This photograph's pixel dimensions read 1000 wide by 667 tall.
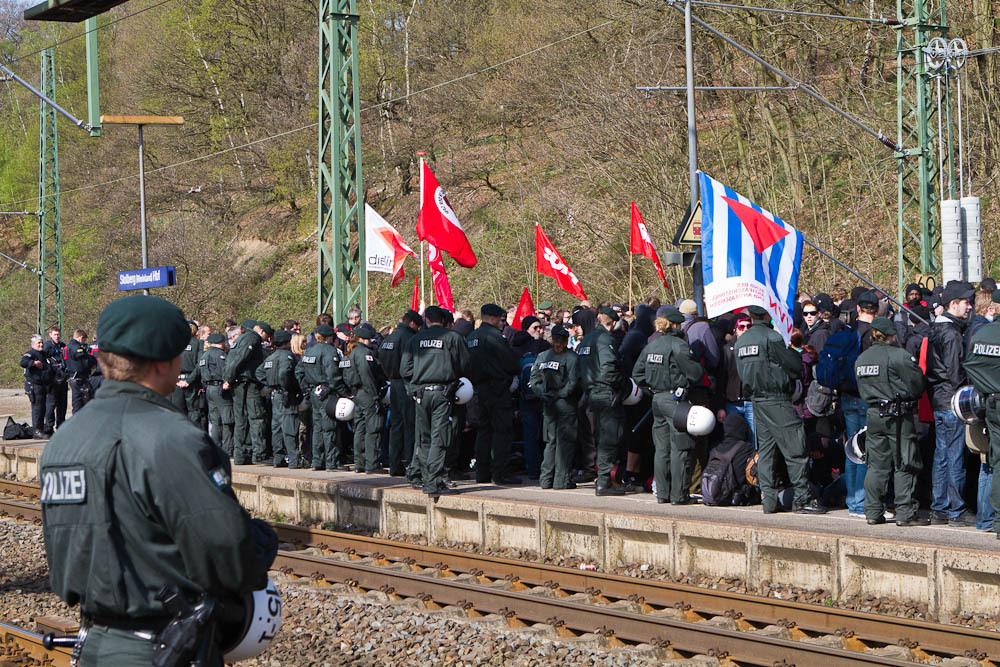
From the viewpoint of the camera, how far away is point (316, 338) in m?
15.6

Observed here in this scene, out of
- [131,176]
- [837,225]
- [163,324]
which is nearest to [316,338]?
[163,324]

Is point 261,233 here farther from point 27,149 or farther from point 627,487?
point 627,487

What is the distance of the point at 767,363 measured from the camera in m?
11.0

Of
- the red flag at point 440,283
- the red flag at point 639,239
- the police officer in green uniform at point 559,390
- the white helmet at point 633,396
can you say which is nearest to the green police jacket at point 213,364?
the red flag at point 440,283

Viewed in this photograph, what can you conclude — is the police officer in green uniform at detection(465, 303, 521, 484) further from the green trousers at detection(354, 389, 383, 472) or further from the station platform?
the green trousers at detection(354, 389, 383, 472)

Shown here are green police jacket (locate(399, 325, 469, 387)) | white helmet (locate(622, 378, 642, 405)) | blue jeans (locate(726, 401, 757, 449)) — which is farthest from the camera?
white helmet (locate(622, 378, 642, 405))

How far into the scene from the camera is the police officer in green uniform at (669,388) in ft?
38.3

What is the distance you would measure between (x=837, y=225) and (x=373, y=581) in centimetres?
2101

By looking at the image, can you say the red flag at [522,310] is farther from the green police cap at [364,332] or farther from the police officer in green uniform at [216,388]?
the police officer in green uniform at [216,388]

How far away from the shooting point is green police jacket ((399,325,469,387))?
1264 centimetres

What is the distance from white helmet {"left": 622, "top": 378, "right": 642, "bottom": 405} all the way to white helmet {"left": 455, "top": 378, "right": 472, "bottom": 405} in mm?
1593

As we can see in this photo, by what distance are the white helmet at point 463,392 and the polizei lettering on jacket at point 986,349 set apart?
17.2 ft

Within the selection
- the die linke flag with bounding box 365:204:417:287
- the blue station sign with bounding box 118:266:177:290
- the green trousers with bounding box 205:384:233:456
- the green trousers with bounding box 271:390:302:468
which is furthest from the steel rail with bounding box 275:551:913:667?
the blue station sign with bounding box 118:266:177:290

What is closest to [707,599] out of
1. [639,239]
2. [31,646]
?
[31,646]
